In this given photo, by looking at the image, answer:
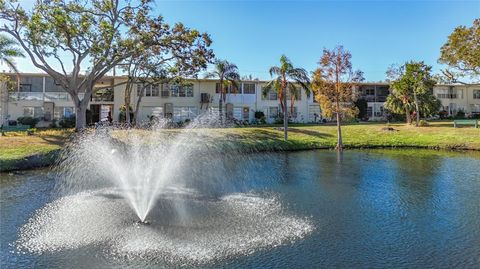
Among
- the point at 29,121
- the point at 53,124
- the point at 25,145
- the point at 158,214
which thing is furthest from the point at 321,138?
the point at 29,121

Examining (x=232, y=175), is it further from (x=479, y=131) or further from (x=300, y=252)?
(x=479, y=131)

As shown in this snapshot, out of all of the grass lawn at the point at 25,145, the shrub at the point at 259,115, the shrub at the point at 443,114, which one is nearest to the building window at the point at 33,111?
the grass lawn at the point at 25,145

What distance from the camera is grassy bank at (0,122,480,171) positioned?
28141mm

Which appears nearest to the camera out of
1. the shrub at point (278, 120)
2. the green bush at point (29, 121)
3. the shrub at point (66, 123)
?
the green bush at point (29, 121)

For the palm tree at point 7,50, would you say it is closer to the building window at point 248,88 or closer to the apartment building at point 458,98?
the building window at point 248,88

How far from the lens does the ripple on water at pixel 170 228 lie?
355 inches

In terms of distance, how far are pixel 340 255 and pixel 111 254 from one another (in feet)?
17.6

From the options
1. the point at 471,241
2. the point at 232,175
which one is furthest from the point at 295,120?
the point at 471,241

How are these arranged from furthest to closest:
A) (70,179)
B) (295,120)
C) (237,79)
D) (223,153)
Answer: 1. (295,120)
2. (237,79)
3. (223,153)
4. (70,179)

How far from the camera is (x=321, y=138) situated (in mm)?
37281

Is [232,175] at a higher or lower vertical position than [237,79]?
lower

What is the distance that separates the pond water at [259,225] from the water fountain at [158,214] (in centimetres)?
4

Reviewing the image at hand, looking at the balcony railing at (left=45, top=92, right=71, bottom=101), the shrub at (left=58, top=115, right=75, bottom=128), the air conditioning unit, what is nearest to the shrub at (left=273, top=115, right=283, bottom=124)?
the air conditioning unit

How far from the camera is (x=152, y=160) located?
65.0 ft
